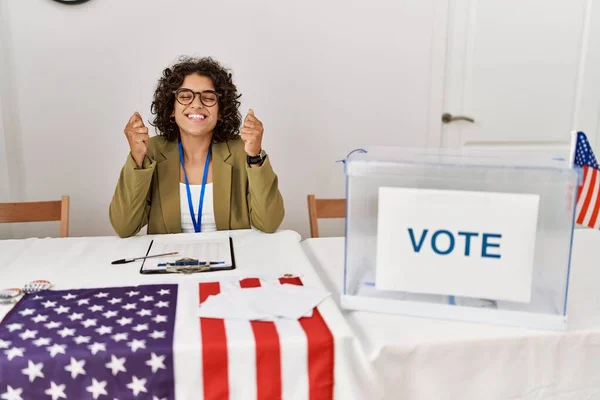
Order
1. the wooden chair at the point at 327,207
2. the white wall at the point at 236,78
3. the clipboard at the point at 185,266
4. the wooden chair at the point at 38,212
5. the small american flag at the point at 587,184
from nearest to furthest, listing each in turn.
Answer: the small american flag at the point at 587,184 < the clipboard at the point at 185,266 < the wooden chair at the point at 38,212 < the wooden chair at the point at 327,207 < the white wall at the point at 236,78

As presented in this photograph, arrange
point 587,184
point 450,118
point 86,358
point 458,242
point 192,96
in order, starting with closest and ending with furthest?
1. point 86,358
2. point 458,242
3. point 587,184
4. point 192,96
5. point 450,118

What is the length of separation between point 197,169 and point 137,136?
Result: 9.0 inches

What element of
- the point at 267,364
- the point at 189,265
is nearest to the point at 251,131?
the point at 189,265

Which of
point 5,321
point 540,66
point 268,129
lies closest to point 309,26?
point 268,129

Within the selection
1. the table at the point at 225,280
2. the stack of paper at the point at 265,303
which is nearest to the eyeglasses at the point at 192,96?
the table at the point at 225,280

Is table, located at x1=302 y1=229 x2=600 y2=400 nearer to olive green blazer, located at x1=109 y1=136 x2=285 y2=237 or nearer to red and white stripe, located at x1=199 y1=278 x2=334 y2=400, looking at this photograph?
red and white stripe, located at x1=199 y1=278 x2=334 y2=400

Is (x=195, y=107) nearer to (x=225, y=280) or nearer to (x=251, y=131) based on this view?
(x=251, y=131)

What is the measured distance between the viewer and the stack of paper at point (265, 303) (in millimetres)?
903

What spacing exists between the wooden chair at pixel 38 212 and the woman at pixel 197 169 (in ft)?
0.92

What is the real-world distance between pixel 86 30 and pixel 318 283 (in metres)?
Answer: 1.59

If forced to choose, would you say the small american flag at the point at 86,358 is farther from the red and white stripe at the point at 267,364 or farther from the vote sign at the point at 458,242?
the vote sign at the point at 458,242

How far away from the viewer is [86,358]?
2.59ft

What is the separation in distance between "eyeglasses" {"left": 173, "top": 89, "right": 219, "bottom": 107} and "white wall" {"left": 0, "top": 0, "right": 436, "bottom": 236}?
2.49 feet

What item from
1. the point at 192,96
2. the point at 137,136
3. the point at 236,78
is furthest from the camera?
the point at 236,78
